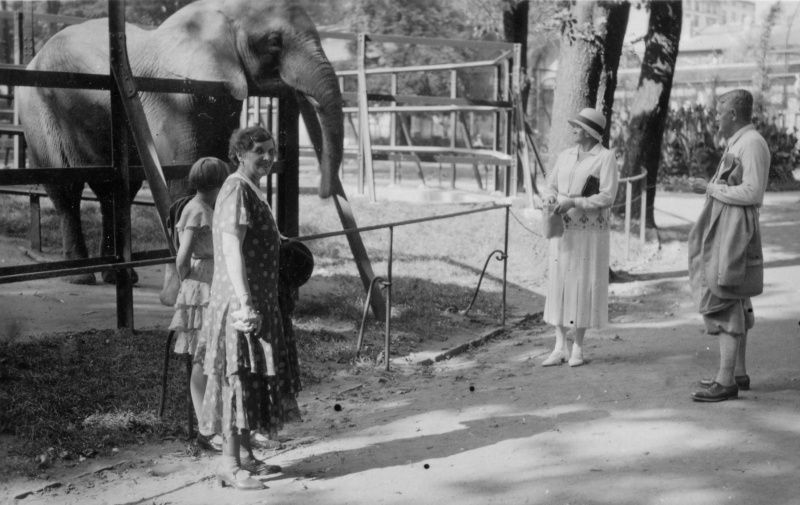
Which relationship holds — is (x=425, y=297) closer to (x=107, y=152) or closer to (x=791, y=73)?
(x=107, y=152)

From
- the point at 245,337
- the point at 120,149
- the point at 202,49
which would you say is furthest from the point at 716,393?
the point at 202,49

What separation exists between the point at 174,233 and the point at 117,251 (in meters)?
1.77

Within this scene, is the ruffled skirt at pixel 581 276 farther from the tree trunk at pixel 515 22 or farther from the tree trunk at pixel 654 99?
the tree trunk at pixel 515 22

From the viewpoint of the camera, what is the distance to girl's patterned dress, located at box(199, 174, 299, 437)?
4348 millimetres

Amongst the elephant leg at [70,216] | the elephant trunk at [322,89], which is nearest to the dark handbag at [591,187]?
the elephant trunk at [322,89]

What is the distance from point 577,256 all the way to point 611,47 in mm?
5401

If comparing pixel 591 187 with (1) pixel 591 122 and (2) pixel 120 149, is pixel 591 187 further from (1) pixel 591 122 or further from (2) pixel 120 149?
(2) pixel 120 149

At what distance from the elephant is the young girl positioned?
2.60 meters

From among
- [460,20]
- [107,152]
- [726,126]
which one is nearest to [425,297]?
[107,152]

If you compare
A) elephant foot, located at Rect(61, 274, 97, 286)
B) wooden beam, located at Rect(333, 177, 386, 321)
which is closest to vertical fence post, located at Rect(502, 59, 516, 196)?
wooden beam, located at Rect(333, 177, 386, 321)

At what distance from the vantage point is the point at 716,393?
225 inches

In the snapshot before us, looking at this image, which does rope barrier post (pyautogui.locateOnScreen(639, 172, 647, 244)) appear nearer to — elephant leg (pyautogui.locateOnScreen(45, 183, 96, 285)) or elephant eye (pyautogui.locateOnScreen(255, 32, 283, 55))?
elephant eye (pyautogui.locateOnScreen(255, 32, 283, 55))

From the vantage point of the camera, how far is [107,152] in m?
8.36

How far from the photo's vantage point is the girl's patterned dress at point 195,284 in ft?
16.1
